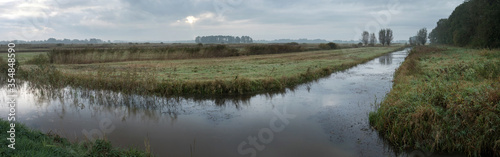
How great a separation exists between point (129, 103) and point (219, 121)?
5.49 meters

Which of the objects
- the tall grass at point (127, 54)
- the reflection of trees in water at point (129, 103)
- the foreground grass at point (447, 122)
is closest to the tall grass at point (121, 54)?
the tall grass at point (127, 54)

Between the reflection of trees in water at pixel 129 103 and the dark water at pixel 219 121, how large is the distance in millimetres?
43

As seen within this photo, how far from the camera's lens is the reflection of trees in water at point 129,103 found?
40.8 ft

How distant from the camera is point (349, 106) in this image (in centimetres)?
1326

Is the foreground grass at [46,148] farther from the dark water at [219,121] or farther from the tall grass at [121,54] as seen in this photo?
the tall grass at [121,54]

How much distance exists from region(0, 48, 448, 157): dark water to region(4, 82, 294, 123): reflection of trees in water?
0.14ft

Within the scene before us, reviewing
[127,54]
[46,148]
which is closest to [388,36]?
[127,54]

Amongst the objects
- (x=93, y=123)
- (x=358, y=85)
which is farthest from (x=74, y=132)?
(x=358, y=85)

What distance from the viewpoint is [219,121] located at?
37.2 feet

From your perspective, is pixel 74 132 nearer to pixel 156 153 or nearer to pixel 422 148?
pixel 156 153

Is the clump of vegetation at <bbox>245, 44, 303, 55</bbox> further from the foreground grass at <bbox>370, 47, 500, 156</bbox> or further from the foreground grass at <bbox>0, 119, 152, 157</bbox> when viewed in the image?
the foreground grass at <bbox>0, 119, 152, 157</bbox>

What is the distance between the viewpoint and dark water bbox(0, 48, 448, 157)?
857cm

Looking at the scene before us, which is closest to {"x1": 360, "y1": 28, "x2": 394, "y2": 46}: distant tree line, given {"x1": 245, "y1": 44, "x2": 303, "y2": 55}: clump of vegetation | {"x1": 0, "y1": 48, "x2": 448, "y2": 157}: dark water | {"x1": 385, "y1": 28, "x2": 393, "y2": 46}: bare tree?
{"x1": 385, "y1": 28, "x2": 393, "y2": 46}: bare tree

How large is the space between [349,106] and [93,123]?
435 inches
